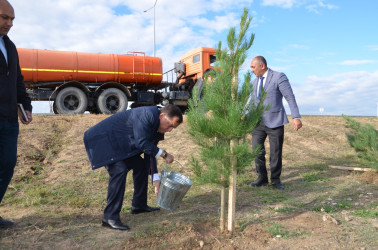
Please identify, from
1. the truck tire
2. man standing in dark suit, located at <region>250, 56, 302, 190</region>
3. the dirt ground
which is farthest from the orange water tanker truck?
man standing in dark suit, located at <region>250, 56, 302, 190</region>

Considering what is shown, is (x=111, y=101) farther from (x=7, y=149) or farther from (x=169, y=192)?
(x=169, y=192)

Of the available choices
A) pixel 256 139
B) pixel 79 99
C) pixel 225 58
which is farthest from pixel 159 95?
pixel 225 58

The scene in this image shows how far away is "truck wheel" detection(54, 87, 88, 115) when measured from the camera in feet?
35.2

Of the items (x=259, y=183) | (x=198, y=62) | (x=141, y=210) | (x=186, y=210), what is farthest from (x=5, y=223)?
(x=198, y=62)

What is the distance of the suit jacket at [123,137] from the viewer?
330cm

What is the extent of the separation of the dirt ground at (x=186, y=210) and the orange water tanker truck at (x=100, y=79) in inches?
145

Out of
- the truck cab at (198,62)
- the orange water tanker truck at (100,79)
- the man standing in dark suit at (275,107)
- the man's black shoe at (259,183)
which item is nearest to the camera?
the man standing in dark suit at (275,107)

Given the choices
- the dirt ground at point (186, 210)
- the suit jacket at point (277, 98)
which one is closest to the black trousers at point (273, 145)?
the suit jacket at point (277, 98)

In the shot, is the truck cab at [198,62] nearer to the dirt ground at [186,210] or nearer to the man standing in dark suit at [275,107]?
the dirt ground at [186,210]

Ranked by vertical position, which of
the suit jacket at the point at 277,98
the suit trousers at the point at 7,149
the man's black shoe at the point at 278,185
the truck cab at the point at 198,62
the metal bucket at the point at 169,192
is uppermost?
the truck cab at the point at 198,62

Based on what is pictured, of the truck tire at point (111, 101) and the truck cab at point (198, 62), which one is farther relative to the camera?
the truck cab at point (198, 62)

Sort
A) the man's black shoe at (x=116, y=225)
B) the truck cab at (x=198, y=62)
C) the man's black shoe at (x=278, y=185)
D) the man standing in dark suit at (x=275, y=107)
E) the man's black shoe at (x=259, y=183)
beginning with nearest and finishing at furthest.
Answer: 1. the man's black shoe at (x=116, y=225)
2. the man standing in dark suit at (x=275, y=107)
3. the man's black shoe at (x=278, y=185)
4. the man's black shoe at (x=259, y=183)
5. the truck cab at (x=198, y=62)

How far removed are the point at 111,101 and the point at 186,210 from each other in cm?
821

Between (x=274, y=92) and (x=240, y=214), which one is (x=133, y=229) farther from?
(x=274, y=92)
